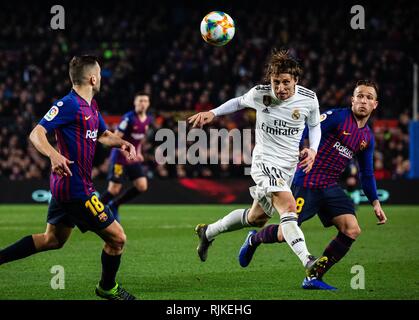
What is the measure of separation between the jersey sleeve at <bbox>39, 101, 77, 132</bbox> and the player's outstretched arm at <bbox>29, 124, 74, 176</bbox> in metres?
0.06

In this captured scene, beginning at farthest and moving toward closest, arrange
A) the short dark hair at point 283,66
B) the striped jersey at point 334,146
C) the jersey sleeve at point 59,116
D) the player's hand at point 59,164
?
the striped jersey at point 334,146, the short dark hair at point 283,66, the jersey sleeve at point 59,116, the player's hand at point 59,164

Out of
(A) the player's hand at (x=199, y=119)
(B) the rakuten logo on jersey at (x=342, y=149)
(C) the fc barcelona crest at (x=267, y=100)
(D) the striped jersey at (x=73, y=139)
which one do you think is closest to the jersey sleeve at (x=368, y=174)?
(B) the rakuten logo on jersey at (x=342, y=149)

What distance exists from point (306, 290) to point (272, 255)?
279cm

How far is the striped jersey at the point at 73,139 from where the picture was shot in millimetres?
6238

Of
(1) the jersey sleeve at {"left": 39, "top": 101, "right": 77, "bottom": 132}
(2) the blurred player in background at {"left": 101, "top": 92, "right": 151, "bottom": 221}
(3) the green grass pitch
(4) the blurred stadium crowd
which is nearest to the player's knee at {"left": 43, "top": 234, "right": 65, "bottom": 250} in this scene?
(3) the green grass pitch

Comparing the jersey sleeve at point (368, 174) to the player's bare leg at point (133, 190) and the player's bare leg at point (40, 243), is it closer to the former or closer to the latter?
the player's bare leg at point (40, 243)

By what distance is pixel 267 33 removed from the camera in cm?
2581

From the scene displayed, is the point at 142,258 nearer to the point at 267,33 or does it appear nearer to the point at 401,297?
the point at 401,297

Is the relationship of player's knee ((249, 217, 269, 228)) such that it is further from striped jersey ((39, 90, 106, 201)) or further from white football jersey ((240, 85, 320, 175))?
striped jersey ((39, 90, 106, 201))

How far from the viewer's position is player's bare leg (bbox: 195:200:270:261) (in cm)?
759

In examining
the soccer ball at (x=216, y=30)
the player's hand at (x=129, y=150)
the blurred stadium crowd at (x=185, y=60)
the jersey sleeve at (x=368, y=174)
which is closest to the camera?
the player's hand at (x=129, y=150)

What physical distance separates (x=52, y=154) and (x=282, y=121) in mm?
2242

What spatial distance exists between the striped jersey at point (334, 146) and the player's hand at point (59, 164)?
8.37 ft
